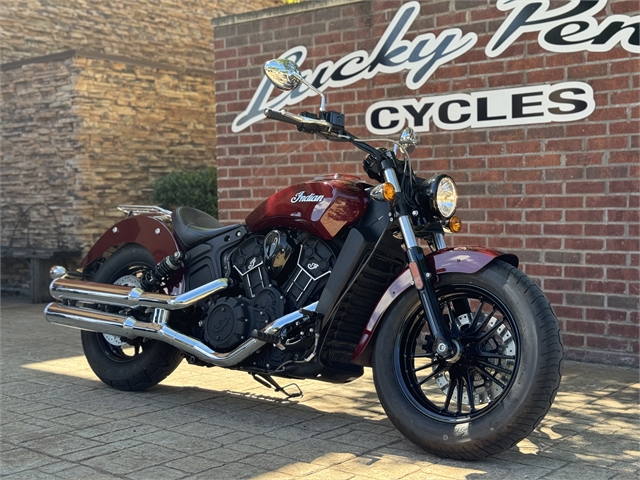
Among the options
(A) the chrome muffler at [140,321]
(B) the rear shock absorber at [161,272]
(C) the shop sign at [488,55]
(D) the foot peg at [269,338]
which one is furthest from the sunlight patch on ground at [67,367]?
(C) the shop sign at [488,55]

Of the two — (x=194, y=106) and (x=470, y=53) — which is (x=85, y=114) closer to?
(x=194, y=106)

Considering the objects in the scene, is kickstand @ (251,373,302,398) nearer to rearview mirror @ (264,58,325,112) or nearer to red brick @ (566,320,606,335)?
rearview mirror @ (264,58,325,112)

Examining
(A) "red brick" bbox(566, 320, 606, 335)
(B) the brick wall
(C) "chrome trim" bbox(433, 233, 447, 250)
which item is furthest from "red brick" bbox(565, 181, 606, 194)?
(C) "chrome trim" bbox(433, 233, 447, 250)

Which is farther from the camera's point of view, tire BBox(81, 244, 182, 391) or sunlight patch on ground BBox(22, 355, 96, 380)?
sunlight patch on ground BBox(22, 355, 96, 380)

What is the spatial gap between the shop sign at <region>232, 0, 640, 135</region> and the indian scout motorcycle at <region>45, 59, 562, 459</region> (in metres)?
2.18

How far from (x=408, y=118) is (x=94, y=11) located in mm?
7239

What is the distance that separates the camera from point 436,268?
3.90m

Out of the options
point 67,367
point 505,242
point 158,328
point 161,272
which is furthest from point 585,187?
point 67,367

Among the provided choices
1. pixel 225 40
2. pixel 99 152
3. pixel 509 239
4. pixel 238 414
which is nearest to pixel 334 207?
pixel 238 414

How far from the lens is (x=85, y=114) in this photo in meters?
9.91

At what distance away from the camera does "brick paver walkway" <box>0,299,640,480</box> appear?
3.64 meters

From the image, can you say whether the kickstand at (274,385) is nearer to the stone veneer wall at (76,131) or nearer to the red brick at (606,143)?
the red brick at (606,143)

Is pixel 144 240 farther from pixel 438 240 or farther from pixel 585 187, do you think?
pixel 585 187

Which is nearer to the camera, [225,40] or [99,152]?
[225,40]
